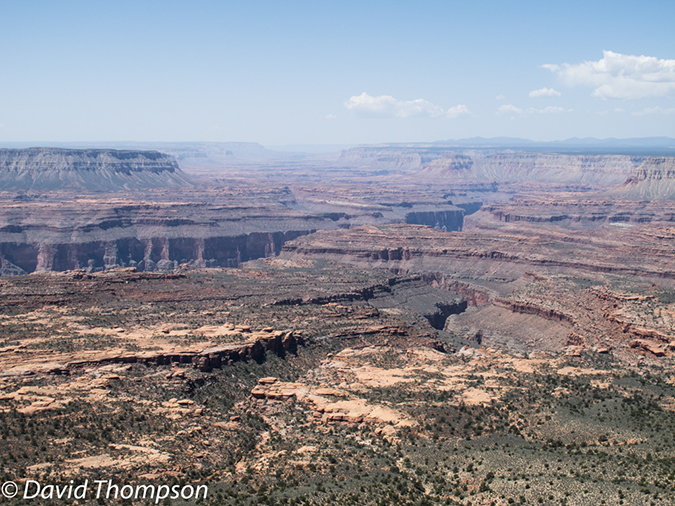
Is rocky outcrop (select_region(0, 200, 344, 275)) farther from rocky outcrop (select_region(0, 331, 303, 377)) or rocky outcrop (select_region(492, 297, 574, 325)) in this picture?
rocky outcrop (select_region(0, 331, 303, 377))

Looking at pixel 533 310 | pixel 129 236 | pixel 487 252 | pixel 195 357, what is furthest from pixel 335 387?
pixel 129 236

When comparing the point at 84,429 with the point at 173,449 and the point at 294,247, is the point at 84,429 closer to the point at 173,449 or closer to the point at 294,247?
the point at 173,449

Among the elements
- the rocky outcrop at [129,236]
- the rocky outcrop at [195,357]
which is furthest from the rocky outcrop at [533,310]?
the rocky outcrop at [129,236]

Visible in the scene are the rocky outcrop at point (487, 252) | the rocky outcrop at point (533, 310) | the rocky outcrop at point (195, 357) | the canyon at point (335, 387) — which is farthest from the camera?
the rocky outcrop at point (487, 252)

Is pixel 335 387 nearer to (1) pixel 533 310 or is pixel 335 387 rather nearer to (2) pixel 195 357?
(2) pixel 195 357

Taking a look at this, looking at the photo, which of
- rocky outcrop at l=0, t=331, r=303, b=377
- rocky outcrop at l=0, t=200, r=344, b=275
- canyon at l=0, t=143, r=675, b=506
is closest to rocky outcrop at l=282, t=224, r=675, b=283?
canyon at l=0, t=143, r=675, b=506

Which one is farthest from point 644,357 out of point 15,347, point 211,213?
point 211,213

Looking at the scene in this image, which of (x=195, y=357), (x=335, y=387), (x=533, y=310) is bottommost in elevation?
(x=533, y=310)

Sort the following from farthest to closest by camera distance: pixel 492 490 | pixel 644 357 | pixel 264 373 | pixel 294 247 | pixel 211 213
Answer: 1. pixel 211 213
2. pixel 294 247
3. pixel 644 357
4. pixel 264 373
5. pixel 492 490

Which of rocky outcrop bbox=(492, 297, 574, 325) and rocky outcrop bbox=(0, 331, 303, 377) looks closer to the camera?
rocky outcrop bbox=(0, 331, 303, 377)

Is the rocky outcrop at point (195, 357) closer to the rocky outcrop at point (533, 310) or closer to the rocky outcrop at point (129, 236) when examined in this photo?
the rocky outcrop at point (533, 310)

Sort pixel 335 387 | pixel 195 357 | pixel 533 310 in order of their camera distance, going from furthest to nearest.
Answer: pixel 533 310, pixel 195 357, pixel 335 387
